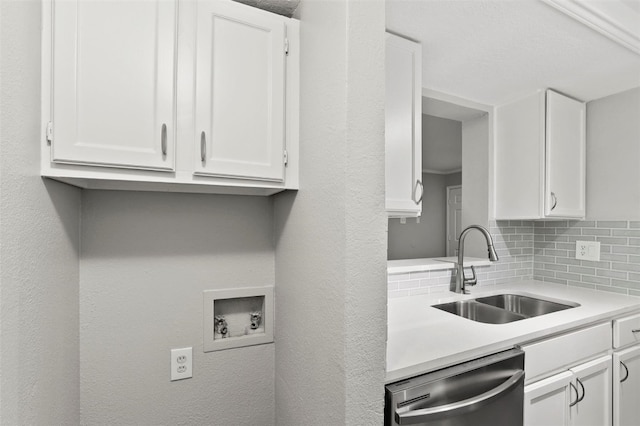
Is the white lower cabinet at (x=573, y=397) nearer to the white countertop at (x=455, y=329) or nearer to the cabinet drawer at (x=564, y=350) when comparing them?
the cabinet drawer at (x=564, y=350)

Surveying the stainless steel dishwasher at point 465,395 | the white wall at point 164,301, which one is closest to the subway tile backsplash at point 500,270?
the stainless steel dishwasher at point 465,395

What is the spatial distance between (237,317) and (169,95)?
93 cm

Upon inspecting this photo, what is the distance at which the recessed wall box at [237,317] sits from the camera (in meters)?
1.34

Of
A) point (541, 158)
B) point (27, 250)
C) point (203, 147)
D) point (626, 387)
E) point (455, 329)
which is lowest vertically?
point (626, 387)

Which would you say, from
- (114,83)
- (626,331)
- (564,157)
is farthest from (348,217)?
(564,157)

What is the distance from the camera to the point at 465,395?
1.11 m

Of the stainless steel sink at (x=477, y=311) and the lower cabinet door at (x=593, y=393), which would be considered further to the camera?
the stainless steel sink at (x=477, y=311)

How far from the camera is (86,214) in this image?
3.87 feet

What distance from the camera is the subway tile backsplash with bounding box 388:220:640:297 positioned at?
197 centimetres

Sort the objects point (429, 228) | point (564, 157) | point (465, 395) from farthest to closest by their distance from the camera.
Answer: point (429, 228), point (564, 157), point (465, 395)

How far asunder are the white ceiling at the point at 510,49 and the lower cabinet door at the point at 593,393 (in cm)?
150

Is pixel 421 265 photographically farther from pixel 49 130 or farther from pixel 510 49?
pixel 49 130

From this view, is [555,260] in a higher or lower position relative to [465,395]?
higher

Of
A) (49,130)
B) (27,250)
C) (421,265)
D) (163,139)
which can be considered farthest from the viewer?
(421,265)
